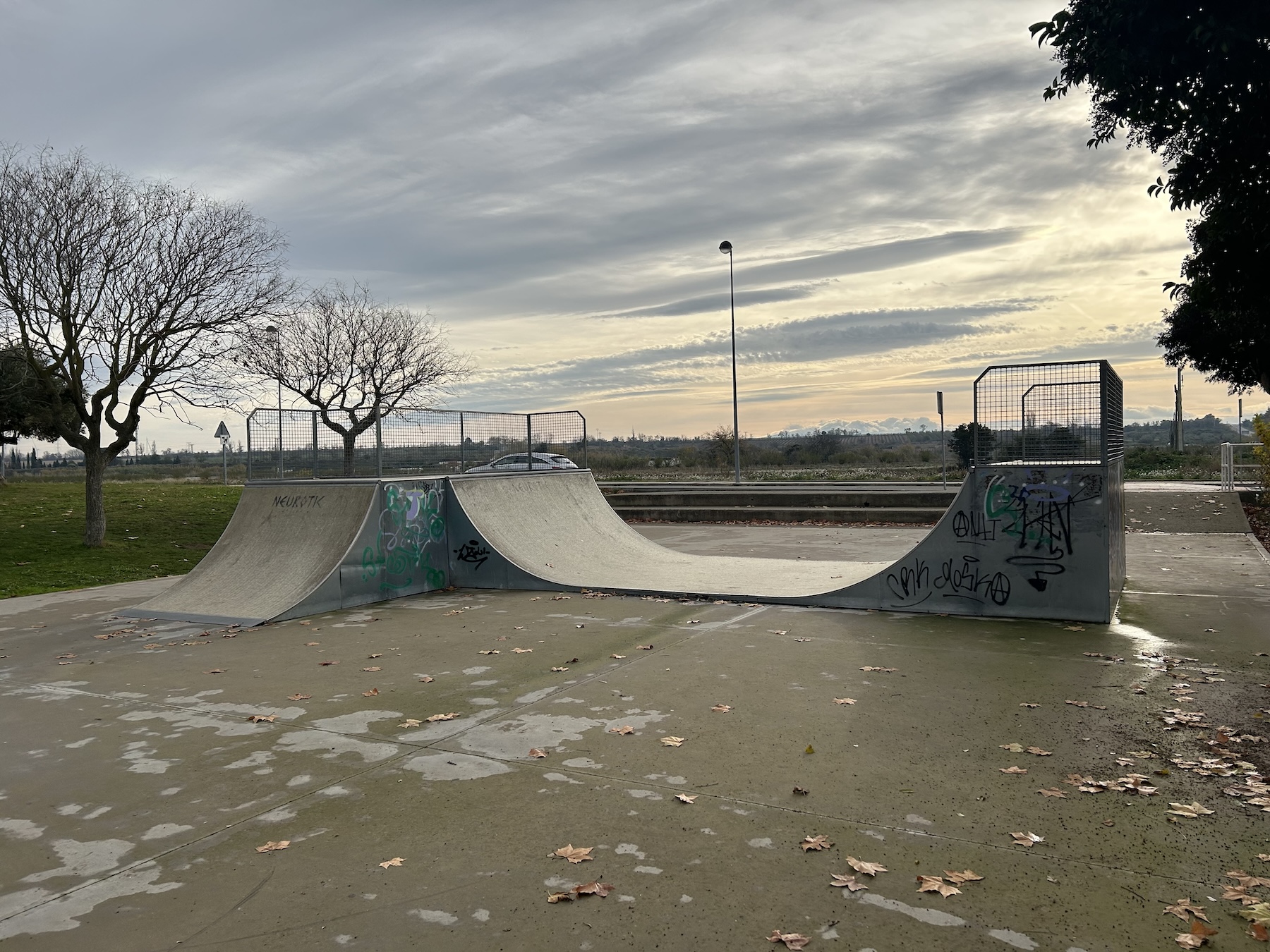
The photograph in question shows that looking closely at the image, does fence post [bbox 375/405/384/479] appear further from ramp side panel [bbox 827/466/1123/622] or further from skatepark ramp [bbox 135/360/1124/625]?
ramp side panel [bbox 827/466/1123/622]

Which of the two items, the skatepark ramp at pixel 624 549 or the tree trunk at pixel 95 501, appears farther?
the tree trunk at pixel 95 501

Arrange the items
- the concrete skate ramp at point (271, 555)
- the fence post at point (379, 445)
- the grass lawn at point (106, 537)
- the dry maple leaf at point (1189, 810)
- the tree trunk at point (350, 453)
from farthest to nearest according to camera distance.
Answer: the grass lawn at point (106, 537)
the tree trunk at point (350, 453)
the fence post at point (379, 445)
the concrete skate ramp at point (271, 555)
the dry maple leaf at point (1189, 810)

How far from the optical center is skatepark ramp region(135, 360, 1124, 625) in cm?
860

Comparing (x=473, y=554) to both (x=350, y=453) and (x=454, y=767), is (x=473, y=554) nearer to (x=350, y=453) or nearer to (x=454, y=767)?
(x=350, y=453)

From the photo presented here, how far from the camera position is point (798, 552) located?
49.5 feet

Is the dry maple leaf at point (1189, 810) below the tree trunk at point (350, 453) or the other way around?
below

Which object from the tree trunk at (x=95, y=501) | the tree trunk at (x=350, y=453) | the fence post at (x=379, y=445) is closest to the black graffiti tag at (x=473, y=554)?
the fence post at (x=379, y=445)

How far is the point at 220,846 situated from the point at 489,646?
4126mm

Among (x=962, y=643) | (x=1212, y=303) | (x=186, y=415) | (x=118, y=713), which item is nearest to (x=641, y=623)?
(x=962, y=643)

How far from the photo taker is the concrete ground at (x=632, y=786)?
3250 mm

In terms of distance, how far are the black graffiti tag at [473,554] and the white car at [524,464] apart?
148 centimetres

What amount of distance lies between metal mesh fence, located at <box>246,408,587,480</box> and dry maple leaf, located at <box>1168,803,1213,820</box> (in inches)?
383

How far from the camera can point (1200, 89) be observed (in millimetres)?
7512

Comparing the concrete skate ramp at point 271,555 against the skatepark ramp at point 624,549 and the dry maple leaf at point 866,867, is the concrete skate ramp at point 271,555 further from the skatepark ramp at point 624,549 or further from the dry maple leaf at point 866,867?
the dry maple leaf at point 866,867
